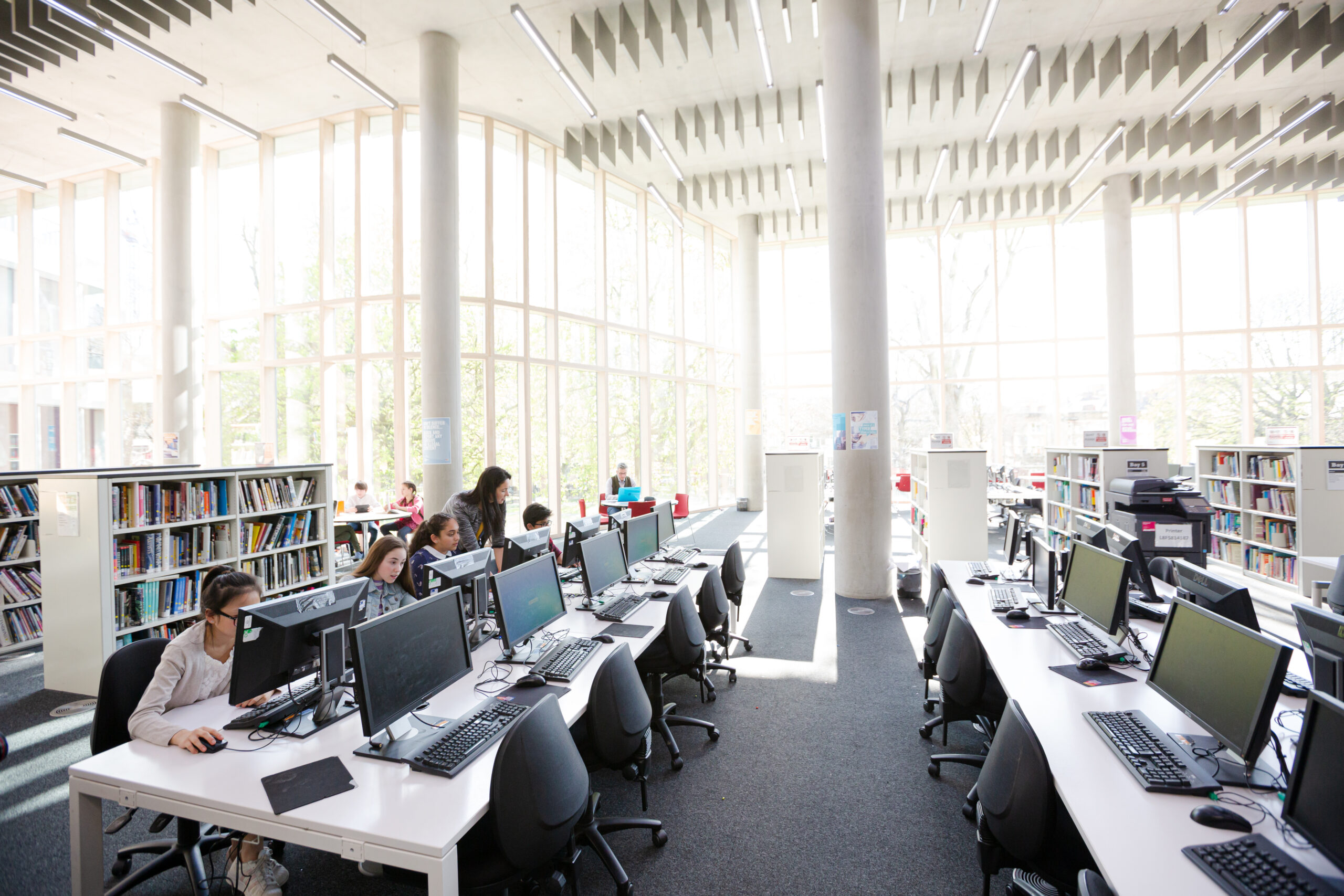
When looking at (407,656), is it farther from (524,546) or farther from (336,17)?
(336,17)

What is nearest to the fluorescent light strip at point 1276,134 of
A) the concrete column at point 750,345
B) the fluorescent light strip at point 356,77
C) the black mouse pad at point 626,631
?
the concrete column at point 750,345

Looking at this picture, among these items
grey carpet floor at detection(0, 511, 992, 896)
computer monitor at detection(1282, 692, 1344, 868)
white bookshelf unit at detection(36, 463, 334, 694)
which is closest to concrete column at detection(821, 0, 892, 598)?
grey carpet floor at detection(0, 511, 992, 896)

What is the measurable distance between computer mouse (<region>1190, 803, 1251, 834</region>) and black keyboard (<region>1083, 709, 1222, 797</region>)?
0.13 meters

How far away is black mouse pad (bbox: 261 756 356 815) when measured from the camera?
178 centimetres

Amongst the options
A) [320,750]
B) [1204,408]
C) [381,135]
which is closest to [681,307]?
[381,135]

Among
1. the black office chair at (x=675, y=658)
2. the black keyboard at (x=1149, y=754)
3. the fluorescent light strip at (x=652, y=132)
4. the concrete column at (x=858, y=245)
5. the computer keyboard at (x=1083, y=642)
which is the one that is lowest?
the black office chair at (x=675, y=658)

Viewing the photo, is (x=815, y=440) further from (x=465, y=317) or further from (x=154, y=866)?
(x=154, y=866)

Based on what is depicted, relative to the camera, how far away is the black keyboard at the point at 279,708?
2.28 meters

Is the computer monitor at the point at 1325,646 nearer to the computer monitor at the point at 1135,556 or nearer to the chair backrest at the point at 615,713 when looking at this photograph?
the computer monitor at the point at 1135,556

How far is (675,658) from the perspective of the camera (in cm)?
353

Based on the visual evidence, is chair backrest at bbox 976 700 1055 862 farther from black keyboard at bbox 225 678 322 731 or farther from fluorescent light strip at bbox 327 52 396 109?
fluorescent light strip at bbox 327 52 396 109

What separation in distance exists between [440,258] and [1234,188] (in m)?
13.0

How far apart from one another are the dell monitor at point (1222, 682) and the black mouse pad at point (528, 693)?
2247 mm

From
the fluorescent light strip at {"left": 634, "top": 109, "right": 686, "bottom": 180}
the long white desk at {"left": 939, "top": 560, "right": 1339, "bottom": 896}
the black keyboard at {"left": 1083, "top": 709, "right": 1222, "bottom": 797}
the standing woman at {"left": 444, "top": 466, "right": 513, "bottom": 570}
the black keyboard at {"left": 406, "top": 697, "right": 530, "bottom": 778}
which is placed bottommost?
the long white desk at {"left": 939, "top": 560, "right": 1339, "bottom": 896}
